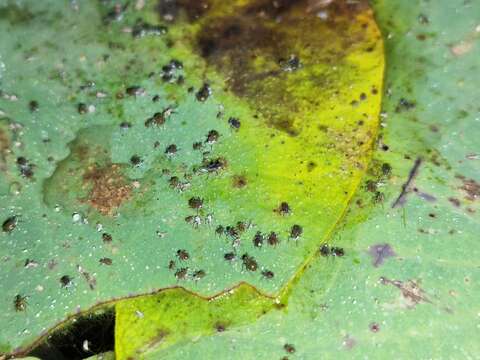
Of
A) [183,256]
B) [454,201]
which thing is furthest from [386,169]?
[183,256]

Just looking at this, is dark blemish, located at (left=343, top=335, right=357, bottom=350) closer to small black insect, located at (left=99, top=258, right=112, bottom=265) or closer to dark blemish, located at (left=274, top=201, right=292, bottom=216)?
dark blemish, located at (left=274, top=201, right=292, bottom=216)

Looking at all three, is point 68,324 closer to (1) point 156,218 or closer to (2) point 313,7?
(1) point 156,218

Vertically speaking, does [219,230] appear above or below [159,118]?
below

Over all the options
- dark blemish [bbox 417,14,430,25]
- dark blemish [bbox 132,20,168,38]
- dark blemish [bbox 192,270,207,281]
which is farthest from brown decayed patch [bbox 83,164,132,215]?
dark blemish [bbox 417,14,430,25]

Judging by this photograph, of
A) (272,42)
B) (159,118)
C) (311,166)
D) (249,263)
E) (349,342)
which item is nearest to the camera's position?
(349,342)

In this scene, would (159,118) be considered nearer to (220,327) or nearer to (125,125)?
(125,125)

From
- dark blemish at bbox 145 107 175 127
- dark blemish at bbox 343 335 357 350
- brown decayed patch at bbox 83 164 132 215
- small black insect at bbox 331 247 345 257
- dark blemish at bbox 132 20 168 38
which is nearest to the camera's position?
dark blemish at bbox 343 335 357 350

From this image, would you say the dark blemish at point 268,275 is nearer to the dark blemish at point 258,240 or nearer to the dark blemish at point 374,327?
the dark blemish at point 258,240
